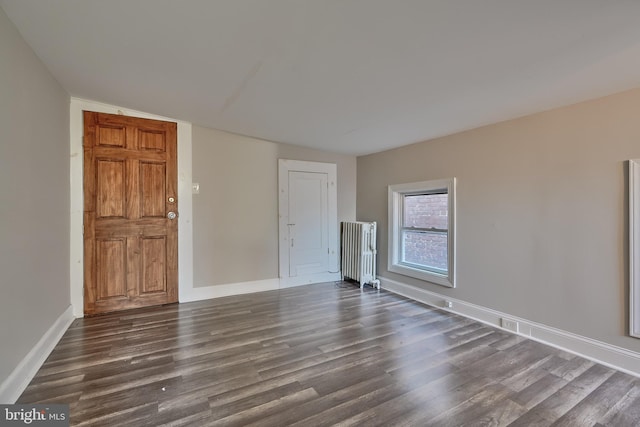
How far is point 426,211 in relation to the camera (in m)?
3.94

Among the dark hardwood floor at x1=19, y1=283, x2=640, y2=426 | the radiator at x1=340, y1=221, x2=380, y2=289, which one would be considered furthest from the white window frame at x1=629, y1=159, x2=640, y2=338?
the radiator at x1=340, y1=221, x2=380, y2=289

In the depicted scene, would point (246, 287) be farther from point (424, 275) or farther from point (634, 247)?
point (634, 247)

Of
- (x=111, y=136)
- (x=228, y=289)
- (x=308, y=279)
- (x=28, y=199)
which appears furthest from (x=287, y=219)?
(x=28, y=199)

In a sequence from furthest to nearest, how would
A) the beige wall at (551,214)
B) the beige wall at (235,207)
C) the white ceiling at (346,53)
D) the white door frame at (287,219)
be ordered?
the white door frame at (287,219)
the beige wall at (235,207)
the beige wall at (551,214)
the white ceiling at (346,53)

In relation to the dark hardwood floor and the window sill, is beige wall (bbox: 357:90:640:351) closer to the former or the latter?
the window sill

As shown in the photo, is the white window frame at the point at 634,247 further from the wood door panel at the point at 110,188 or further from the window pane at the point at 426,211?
the wood door panel at the point at 110,188

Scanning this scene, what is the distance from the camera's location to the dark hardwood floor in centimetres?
169

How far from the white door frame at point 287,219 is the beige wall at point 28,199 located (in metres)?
2.45

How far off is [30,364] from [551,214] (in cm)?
424

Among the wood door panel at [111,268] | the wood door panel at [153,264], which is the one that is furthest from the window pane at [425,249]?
the wood door panel at [111,268]

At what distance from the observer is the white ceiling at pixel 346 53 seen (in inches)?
59.2

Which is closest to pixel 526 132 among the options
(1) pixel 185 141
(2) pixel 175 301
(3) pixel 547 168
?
(3) pixel 547 168

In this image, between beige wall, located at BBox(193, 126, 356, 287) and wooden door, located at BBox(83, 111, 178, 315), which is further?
beige wall, located at BBox(193, 126, 356, 287)

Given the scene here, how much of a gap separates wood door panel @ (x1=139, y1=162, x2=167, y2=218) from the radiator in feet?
8.73
